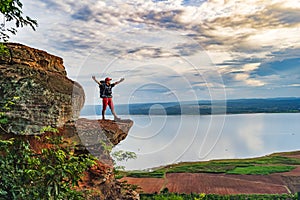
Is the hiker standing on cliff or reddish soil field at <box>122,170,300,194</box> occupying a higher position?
the hiker standing on cliff

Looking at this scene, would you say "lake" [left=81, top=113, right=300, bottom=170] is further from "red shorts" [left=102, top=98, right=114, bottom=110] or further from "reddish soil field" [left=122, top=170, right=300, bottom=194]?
"reddish soil field" [left=122, top=170, right=300, bottom=194]

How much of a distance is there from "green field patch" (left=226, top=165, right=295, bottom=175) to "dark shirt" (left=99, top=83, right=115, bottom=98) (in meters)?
18.9

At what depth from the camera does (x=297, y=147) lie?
2809 centimetres

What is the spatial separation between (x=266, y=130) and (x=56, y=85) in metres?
30.1

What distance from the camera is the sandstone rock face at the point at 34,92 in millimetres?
2994

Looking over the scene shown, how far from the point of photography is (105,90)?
12.2 feet

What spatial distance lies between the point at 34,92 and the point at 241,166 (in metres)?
22.5

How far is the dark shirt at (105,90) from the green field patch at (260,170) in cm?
1889

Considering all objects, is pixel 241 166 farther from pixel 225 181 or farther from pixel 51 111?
pixel 51 111

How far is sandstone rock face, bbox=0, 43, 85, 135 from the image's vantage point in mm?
2994

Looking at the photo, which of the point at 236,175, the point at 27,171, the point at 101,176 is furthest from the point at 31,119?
the point at 236,175

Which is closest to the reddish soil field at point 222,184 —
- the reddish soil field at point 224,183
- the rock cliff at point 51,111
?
the reddish soil field at point 224,183

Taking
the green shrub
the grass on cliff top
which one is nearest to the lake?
the grass on cliff top

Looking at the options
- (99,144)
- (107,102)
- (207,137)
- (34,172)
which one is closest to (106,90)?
(107,102)
